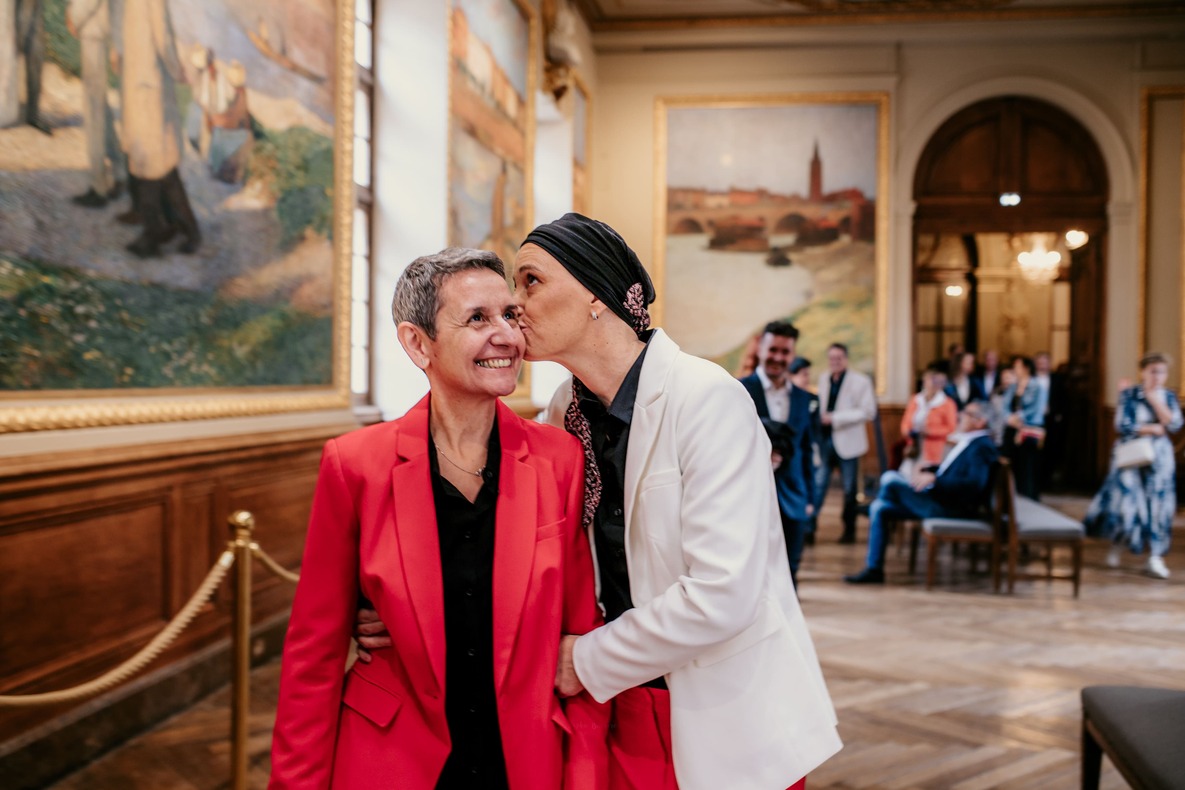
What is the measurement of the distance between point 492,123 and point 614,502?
297 inches

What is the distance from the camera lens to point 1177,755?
9.15 feet

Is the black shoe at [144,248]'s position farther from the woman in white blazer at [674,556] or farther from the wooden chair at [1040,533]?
the wooden chair at [1040,533]

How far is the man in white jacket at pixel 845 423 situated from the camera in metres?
10.5

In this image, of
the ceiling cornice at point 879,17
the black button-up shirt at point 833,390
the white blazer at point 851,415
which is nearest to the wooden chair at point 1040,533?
the white blazer at point 851,415

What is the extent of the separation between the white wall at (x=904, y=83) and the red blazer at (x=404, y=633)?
1287 centimetres

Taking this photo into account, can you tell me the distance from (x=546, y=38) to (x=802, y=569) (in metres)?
6.46

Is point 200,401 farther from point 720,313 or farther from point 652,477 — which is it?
point 720,313

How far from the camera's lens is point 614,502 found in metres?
1.94

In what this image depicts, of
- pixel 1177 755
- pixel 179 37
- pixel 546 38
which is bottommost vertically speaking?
pixel 1177 755

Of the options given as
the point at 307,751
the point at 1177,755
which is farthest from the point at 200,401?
the point at 1177,755

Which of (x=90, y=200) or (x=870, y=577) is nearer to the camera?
(x=90, y=200)

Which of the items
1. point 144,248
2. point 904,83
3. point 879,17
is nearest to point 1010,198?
point 904,83

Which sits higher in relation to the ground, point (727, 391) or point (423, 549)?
point (727, 391)

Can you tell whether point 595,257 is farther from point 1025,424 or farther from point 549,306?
point 1025,424
